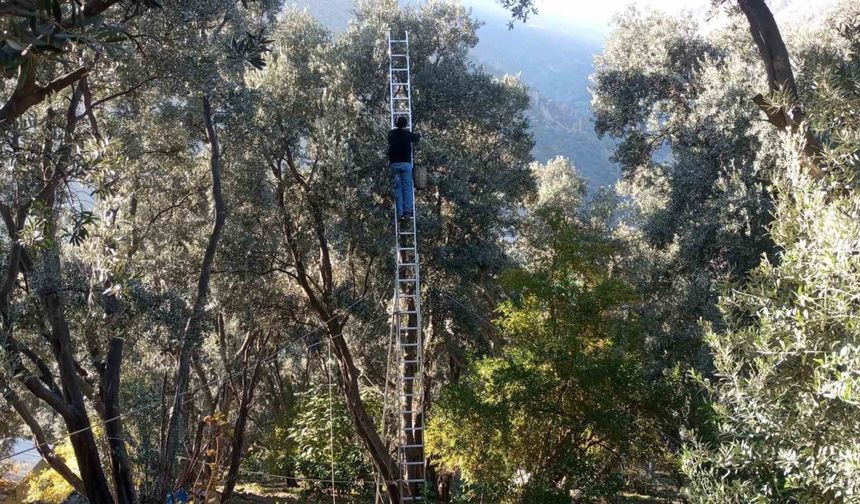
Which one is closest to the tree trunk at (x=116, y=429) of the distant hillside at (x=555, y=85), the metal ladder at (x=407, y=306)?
the metal ladder at (x=407, y=306)

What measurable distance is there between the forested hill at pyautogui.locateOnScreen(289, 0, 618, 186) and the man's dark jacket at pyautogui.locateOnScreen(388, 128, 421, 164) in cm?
8484

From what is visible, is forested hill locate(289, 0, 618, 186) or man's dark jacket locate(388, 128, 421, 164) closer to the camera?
man's dark jacket locate(388, 128, 421, 164)

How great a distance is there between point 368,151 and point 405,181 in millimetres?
1718

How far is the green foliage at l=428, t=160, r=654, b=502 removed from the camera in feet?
35.8

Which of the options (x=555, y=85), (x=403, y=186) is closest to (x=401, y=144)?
(x=403, y=186)

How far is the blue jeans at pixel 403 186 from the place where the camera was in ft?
31.3

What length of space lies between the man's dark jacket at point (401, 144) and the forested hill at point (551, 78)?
278ft

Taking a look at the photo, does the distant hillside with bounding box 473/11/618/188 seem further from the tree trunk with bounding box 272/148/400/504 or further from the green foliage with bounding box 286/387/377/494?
the tree trunk with bounding box 272/148/400/504

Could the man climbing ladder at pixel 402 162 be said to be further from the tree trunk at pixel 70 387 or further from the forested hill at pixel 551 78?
the forested hill at pixel 551 78

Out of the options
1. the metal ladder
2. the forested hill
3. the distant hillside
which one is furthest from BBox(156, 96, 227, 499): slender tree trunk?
the distant hillside

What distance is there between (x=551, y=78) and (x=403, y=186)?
554 feet

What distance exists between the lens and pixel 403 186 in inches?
383

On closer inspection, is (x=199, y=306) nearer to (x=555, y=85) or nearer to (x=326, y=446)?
(x=326, y=446)

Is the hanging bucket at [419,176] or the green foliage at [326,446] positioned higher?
the hanging bucket at [419,176]
